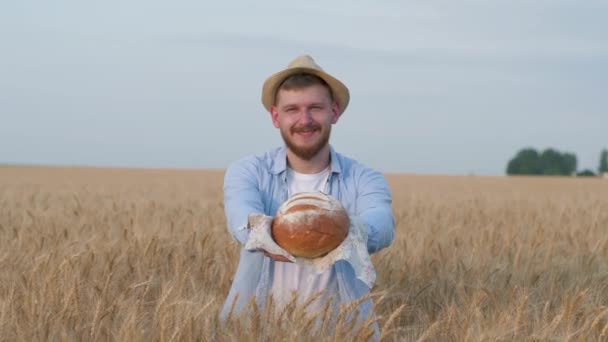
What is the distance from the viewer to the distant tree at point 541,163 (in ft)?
168

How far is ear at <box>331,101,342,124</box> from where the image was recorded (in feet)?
8.06

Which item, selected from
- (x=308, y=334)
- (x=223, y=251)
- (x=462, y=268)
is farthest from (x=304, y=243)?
(x=223, y=251)

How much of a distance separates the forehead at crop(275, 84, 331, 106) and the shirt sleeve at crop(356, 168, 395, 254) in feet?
1.07

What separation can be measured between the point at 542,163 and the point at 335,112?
51.8m

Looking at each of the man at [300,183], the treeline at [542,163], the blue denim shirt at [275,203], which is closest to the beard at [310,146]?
the man at [300,183]

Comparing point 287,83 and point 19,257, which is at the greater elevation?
point 287,83

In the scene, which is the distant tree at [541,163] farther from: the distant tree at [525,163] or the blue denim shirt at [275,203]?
the blue denim shirt at [275,203]

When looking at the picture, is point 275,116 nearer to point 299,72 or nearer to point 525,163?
point 299,72

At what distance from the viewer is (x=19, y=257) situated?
3.12m

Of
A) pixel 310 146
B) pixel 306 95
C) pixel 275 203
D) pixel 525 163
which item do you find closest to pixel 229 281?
pixel 275 203

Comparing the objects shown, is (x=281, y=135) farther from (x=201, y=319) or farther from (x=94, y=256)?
(x=94, y=256)

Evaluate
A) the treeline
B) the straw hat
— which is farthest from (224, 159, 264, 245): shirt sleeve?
the treeline

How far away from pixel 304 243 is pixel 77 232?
2263mm

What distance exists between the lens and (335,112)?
8.16ft
